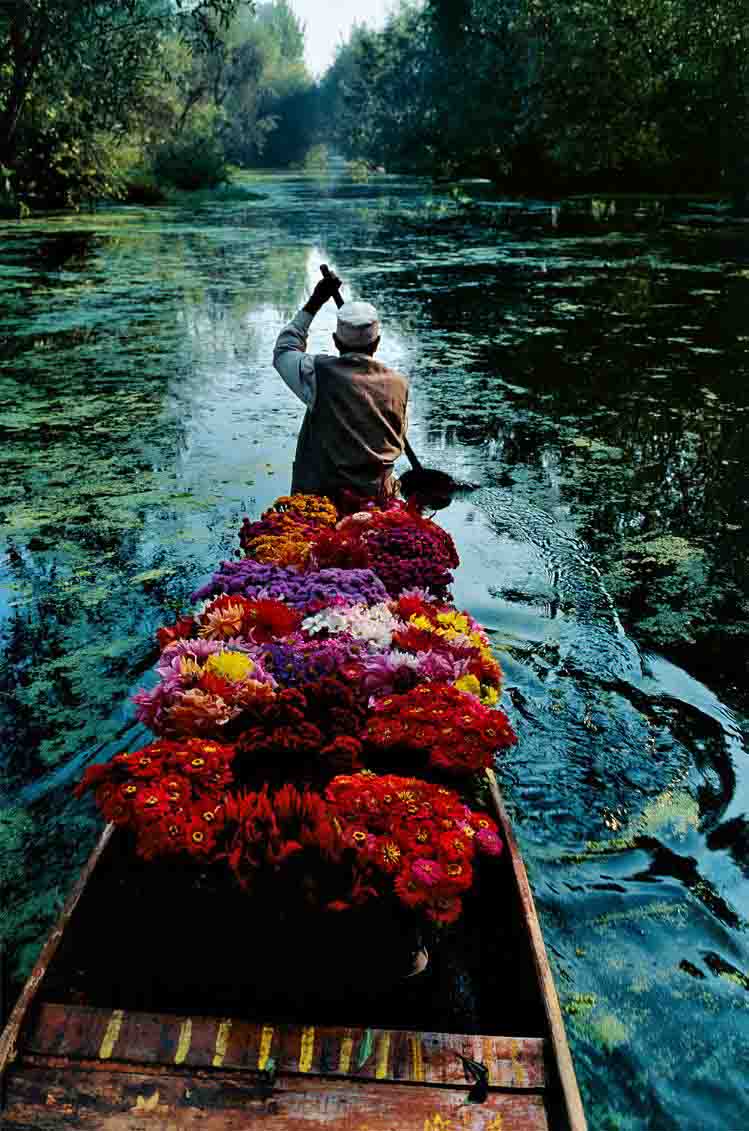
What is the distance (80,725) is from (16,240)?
910 inches

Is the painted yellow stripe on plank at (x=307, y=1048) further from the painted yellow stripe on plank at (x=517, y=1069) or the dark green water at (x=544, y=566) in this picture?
the dark green water at (x=544, y=566)

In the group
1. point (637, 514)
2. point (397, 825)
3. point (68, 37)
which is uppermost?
point (68, 37)

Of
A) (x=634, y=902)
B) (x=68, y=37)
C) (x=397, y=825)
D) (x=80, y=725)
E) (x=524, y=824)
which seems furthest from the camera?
(x=68, y=37)

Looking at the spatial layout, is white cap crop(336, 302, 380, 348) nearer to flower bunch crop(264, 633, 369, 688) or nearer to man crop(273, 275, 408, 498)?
man crop(273, 275, 408, 498)

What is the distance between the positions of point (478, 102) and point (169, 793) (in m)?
48.1

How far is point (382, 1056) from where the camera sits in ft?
7.45

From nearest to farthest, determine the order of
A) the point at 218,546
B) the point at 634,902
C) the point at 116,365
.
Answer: the point at 634,902 → the point at 218,546 → the point at 116,365

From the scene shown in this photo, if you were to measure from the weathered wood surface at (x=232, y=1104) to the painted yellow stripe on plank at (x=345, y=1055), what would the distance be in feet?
0.10

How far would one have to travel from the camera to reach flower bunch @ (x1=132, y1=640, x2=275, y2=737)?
3.15 metres

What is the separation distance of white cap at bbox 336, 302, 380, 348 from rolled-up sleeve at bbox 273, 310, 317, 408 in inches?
9.8

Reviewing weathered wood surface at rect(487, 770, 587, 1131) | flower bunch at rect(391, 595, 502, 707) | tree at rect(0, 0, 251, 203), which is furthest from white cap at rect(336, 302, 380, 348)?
tree at rect(0, 0, 251, 203)

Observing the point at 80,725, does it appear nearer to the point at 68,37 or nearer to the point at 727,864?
the point at 727,864

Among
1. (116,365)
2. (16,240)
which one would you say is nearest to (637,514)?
(116,365)

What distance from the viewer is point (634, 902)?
3467mm
